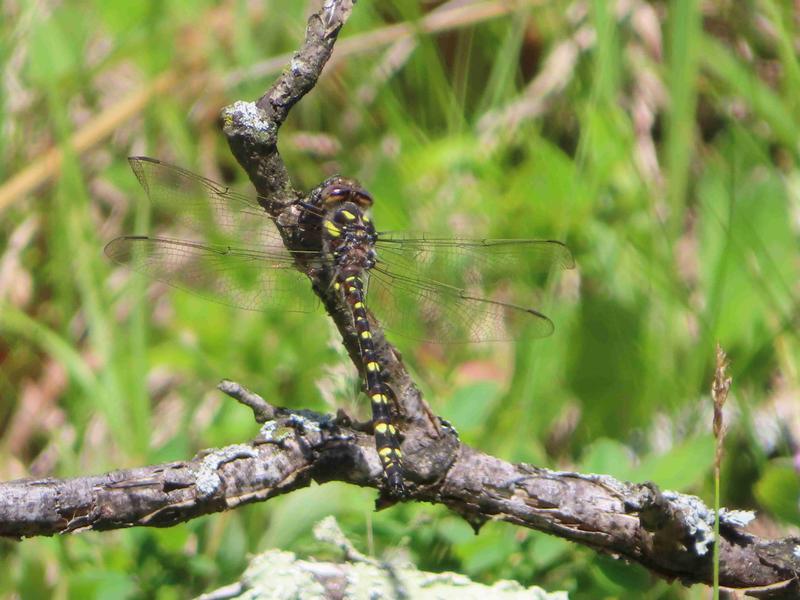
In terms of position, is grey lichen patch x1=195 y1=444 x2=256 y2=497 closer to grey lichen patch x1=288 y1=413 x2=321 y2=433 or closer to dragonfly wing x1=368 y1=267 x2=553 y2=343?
grey lichen patch x1=288 y1=413 x2=321 y2=433

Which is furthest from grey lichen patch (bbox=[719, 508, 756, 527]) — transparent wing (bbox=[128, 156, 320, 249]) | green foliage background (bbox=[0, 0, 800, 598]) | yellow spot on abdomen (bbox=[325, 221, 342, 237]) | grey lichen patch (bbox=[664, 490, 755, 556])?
transparent wing (bbox=[128, 156, 320, 249])

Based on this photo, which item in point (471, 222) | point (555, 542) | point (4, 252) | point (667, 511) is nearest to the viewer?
point (667, 511)

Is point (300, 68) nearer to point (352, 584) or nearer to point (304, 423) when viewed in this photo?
point (304, 423)

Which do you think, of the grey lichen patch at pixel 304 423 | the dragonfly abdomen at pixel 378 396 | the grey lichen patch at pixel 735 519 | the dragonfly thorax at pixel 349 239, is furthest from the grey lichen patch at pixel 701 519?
the dragonfly thorax at pixel 349 239

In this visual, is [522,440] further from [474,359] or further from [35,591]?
[35,591]

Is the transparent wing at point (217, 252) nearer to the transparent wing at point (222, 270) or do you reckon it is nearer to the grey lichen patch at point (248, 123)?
the transparent wing at point (222, 270)

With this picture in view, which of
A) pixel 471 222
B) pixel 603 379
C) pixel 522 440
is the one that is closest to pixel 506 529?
pixel 522 440
